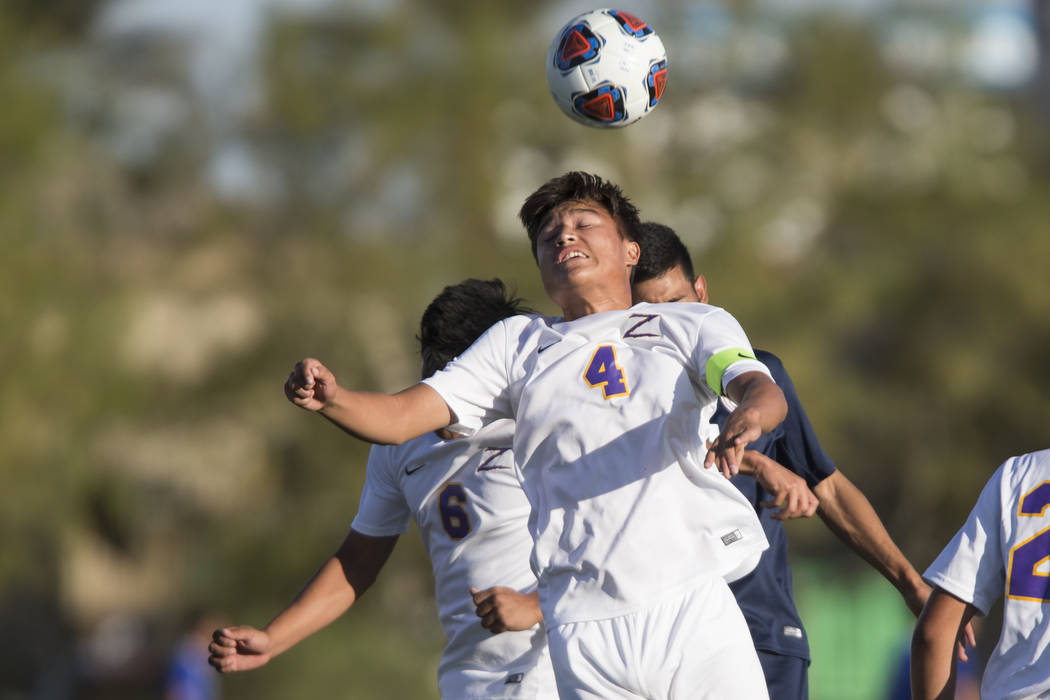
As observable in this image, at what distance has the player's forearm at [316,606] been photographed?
553 cm

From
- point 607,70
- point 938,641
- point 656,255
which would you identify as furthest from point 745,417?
point 607,70

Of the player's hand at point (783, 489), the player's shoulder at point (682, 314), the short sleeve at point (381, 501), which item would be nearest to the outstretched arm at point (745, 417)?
the player's hand at point (783, 489)

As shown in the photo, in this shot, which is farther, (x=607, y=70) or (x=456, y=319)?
(x=607, y=70)

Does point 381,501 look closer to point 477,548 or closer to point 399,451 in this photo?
point 399,451

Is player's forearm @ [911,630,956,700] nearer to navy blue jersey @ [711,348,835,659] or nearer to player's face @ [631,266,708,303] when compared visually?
navy blue jersey @ [711,348,835,659]

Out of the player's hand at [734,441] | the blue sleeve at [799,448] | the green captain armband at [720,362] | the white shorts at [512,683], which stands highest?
the green captain armband at [720,362]

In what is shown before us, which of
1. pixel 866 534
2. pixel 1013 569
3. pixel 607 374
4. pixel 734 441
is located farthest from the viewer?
pixel 866 534

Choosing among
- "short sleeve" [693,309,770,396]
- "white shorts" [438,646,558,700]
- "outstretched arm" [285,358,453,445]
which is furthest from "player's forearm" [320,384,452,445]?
"white shorts" [438,646,558,700]

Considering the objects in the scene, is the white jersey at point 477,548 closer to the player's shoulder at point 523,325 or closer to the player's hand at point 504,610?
the player's hand at point 504,610

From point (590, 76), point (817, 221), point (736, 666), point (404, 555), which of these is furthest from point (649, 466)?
point (817, 221)

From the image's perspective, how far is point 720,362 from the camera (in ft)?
13.8

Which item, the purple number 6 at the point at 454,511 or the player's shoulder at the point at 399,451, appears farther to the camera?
the player's shoulder at the point at 399,451

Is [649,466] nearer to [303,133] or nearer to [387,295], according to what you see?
[387,295]

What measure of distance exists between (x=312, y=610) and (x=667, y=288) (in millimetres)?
1909
